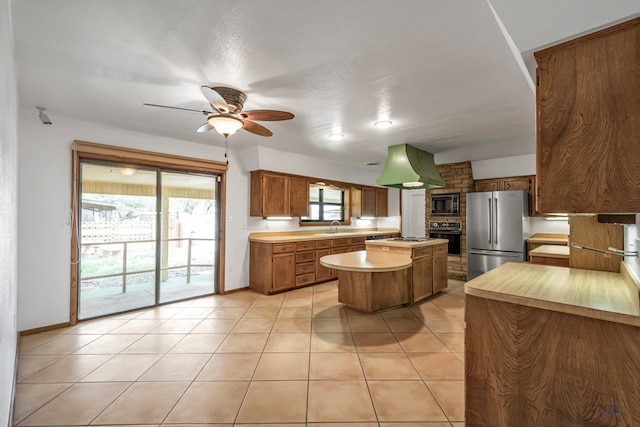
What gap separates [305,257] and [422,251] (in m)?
2.04

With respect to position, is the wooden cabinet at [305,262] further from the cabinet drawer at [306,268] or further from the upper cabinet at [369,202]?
the upper cabinet at [369,202]

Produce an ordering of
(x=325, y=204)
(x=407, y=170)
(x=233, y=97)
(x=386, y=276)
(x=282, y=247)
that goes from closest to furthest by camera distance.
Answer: (x=233, y=97) < (x=386, y=276) < (x=407, y=170) < (x=282, y=247) < (x=325, y=204)

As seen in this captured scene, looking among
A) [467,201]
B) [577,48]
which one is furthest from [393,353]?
[467,201]

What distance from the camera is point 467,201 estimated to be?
5453mm

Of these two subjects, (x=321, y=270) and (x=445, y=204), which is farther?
(x=445, y=204)

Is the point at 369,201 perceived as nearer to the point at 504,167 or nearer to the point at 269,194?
the point at 504,167

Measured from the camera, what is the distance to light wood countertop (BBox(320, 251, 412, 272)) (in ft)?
10.4

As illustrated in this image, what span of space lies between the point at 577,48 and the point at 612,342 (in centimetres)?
137

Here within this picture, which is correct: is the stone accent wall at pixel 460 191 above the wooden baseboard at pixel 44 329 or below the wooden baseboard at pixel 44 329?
above

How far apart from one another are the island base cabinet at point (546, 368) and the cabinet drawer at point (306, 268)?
3624 millimetres

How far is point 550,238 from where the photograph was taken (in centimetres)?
500

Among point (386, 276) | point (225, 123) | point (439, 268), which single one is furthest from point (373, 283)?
point (225, 123)

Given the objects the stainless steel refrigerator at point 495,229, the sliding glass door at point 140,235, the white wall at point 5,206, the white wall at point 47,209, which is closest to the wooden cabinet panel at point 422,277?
the stainless steel refrigerator at point 495,229

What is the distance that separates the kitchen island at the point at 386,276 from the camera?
3591 mm
